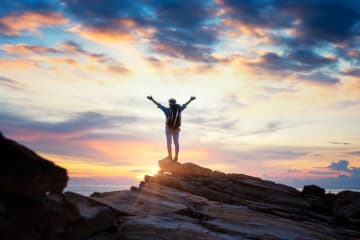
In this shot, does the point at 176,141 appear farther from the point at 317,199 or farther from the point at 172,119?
the point at 317,199

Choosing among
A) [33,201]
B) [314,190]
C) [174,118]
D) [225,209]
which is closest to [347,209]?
[314,190]

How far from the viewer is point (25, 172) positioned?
485 inches

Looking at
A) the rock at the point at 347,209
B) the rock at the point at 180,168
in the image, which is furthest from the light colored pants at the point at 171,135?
the rock at the point at 347,209

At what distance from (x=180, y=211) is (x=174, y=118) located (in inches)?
531

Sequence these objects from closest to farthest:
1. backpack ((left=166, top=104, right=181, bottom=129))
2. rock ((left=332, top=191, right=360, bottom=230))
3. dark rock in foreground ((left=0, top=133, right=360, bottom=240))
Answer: dark rock in foreground ((left=0, top=133, right=360, bottom=240)), rock ((left=332, top=191, right=360, bottom=230)), backpack ((left=166, top=104, right=181, bottom=129))

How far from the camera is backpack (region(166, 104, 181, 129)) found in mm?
32906

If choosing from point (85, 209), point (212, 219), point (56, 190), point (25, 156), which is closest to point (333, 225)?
point (212, 219)

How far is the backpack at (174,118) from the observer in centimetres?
3291

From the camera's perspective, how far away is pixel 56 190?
45.3 feet

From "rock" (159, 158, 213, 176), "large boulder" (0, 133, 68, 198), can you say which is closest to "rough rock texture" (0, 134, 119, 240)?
"large boulder" (0, 133, 68, 198)

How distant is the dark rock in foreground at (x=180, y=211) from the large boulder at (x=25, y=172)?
4 centimetres

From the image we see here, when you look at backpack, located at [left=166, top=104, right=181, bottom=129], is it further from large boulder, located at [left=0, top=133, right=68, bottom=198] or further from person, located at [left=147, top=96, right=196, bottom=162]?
large boulder, located at [left=0, top=133, right=68, bottom=198]

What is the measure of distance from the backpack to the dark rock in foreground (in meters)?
3.68

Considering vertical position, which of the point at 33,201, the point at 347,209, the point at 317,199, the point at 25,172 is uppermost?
the point at 317,199
